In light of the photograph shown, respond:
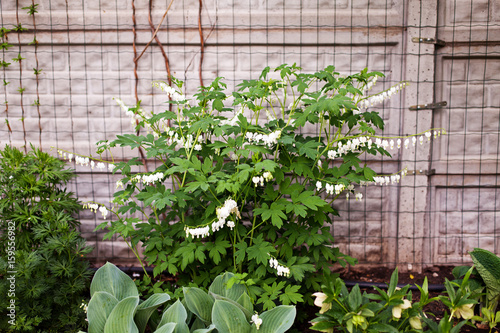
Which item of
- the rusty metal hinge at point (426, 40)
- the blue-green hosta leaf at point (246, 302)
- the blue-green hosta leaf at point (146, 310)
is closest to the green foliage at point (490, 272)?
the blue-green hosta leaf at point (246, 302)

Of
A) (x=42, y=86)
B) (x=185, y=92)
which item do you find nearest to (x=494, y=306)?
(x=185, y=92)

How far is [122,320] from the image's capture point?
196cm

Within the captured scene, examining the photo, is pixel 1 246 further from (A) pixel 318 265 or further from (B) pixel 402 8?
(B) pixel 402 8

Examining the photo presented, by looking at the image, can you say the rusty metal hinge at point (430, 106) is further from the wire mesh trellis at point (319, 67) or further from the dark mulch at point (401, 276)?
the dark mulch at point (401, 276)

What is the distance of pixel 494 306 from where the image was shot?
2.39m

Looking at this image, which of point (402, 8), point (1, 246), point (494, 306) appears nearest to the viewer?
point (494, 306)

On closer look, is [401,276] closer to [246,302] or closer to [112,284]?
[246,302]

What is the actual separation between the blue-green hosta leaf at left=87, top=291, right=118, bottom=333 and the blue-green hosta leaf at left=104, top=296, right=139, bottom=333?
116mm

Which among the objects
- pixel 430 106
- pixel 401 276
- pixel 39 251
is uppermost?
pixel 430 106

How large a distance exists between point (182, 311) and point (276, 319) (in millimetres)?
508

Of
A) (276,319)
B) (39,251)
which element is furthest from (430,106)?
(39,251)

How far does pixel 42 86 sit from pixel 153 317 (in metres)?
2.17

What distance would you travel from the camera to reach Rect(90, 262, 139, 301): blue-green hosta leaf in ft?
7.43

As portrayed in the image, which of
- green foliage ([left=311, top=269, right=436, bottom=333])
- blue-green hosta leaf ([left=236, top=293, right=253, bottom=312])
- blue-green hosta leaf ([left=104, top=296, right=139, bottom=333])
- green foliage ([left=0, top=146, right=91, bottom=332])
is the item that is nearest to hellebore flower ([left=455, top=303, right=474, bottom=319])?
green foliage ([left=311, top=269, right=436, bottom=333])
